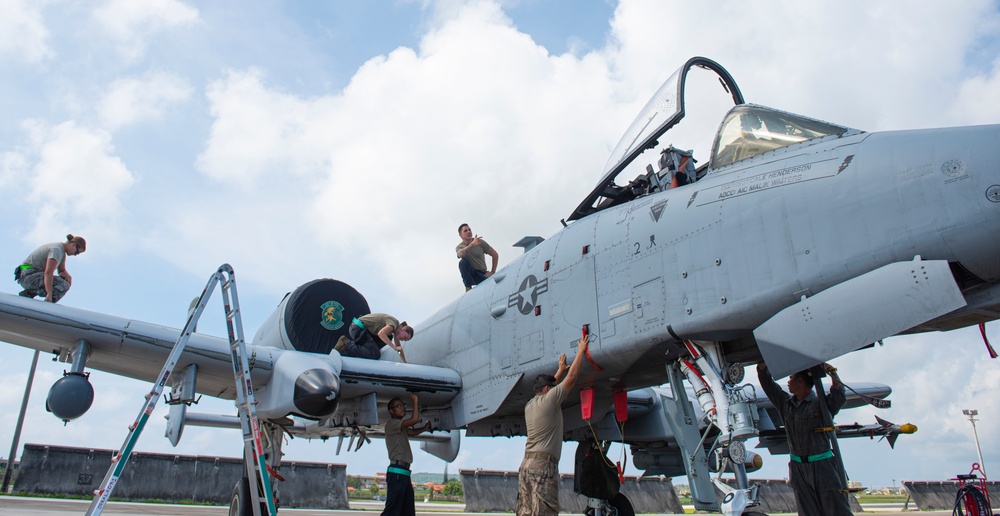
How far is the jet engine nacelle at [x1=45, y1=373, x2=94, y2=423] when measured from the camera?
6215 millimetres

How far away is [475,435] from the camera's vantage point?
30.6 feet

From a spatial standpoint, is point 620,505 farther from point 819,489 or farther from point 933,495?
point 933,495

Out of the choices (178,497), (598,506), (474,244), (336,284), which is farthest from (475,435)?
(178,497)

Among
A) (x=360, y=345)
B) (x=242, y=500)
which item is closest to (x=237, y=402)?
(x=242, y=500)

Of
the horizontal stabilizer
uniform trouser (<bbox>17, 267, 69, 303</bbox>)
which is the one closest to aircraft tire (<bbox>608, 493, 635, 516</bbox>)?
the horizontal stabilizer

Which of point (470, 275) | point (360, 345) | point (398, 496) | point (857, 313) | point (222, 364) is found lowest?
point (398, 496)

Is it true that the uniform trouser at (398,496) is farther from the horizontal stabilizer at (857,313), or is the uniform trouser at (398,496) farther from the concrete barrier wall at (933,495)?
the concrete barrier wall at (933,495)

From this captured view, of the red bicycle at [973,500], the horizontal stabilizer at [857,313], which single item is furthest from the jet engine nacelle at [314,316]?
the red bicycle at [973,500]

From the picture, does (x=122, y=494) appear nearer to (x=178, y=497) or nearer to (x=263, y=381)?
(x=178, y=497)

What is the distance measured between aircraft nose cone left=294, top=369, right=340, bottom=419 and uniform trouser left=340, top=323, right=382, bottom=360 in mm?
2133

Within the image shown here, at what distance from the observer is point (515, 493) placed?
731 inches

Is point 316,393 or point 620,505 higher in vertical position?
point 316,393

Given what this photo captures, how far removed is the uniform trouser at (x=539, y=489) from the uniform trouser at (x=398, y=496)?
2203mm

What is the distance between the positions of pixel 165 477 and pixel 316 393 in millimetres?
12835
